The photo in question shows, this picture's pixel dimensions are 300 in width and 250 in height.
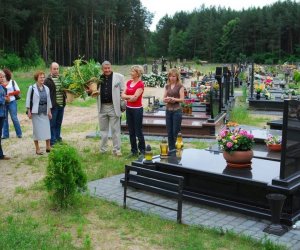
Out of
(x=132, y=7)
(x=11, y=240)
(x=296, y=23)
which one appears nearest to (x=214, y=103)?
(x=11, y=240)

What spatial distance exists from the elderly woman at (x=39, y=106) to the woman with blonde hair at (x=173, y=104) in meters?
2.37

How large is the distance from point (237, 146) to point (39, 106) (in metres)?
4.34

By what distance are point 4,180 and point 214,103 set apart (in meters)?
6.72

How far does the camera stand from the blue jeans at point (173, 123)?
820cm

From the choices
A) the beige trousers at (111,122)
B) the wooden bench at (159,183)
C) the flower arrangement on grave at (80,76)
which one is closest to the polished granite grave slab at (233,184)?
the wooden bench at (159,183)

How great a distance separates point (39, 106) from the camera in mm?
8812

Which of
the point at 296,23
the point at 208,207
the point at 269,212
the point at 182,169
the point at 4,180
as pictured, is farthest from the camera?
the point at 296,23

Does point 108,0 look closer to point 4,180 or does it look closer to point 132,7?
point 132,7

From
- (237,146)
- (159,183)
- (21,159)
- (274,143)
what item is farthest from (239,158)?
(21,159)

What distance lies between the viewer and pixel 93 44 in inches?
2625

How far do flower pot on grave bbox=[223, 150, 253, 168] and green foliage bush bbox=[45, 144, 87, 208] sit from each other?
2.00 meters

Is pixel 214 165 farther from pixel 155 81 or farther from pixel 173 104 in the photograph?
pixel 155 81

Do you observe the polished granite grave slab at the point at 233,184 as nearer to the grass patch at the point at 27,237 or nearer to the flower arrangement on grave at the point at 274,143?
the flower arrangement on grave at the point at 274,143

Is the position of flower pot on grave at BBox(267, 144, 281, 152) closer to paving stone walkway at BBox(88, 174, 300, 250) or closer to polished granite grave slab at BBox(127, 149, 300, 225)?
polished granite grave slab at BBox(127, 149, 300, 225)
